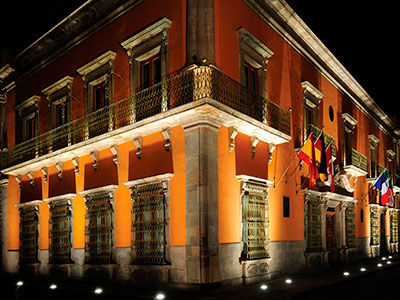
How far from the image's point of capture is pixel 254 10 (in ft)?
39.2

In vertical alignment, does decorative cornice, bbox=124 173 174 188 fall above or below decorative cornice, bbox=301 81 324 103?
below

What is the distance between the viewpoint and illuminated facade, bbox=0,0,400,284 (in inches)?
Answer: 387

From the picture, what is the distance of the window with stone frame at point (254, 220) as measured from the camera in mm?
10656

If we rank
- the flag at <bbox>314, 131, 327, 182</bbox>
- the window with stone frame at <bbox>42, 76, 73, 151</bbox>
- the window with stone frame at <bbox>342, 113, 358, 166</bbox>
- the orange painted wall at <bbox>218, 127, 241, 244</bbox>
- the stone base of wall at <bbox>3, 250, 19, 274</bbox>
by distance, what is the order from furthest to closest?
the window with stone frame at <bbox>342, 113, 358, 166</bbox> → the stone base of wall at <bbox>3, 250, 19, 274</bbox> → the window with stone frame at <bbox>42, 76, 73, 151</bbox> → the flag at <bbox>314, 131, 327, 182</bbox> → the orange painted wall at <bbox>218, 127, 241, 244</bbox>

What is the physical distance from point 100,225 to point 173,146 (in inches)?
152

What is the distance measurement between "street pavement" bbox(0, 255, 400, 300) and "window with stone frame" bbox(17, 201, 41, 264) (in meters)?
1.95

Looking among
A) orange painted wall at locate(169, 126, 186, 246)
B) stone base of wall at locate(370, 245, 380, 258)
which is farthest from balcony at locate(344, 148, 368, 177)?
orange painted wall at locate(169, 126, 186, 246)

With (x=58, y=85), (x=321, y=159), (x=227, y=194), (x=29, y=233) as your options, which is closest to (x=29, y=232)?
(x=29, y=233)

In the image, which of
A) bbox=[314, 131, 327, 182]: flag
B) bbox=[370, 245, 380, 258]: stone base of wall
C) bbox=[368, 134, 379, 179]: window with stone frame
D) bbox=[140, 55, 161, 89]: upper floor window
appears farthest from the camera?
bbox=[368, 134, 379, 179]: window with stone frame

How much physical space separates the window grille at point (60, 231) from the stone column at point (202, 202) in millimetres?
5691

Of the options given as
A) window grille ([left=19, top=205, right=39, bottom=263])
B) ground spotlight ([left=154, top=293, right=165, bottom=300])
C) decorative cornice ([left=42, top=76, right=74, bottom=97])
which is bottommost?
ground spotlight ([left=154, top=293, right=165, bottom=300])

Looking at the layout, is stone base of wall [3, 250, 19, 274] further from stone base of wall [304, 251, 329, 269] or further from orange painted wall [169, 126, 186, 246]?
stone base of wall [304, 251, 329, 269]

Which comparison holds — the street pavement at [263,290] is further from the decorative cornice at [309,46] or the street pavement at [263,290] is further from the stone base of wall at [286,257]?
the decorative cornice at [309,46]

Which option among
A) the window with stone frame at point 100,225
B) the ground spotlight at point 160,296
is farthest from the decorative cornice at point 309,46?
the ground spotlight at point 160,296
